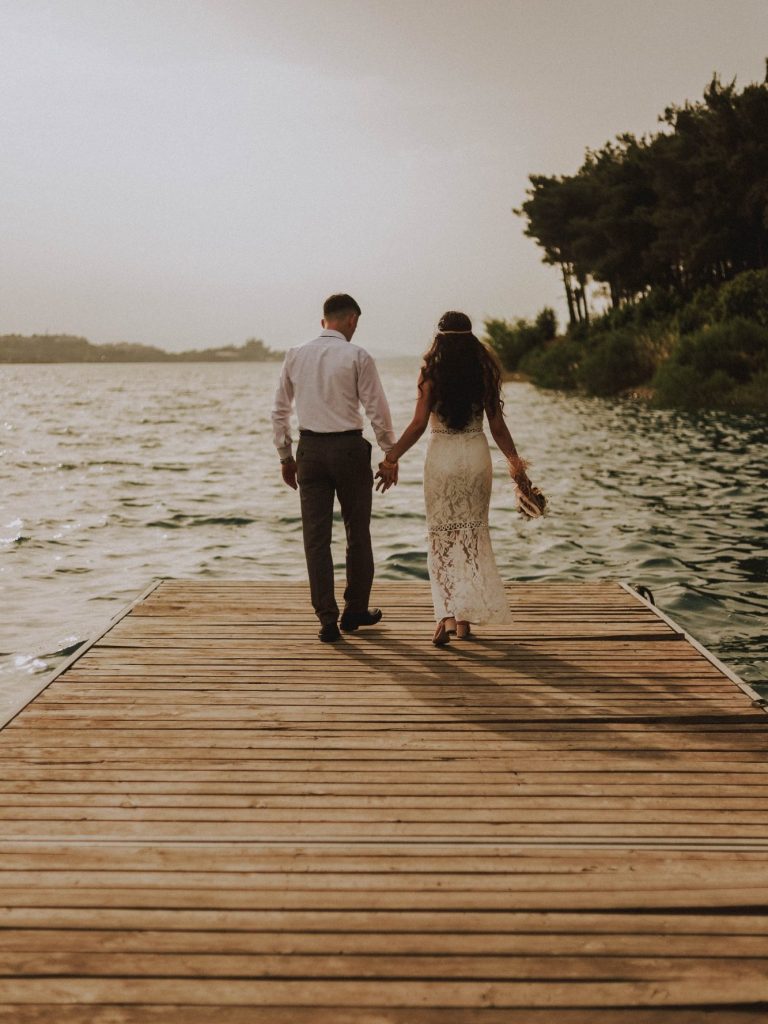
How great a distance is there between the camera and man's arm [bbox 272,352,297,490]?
5656mm

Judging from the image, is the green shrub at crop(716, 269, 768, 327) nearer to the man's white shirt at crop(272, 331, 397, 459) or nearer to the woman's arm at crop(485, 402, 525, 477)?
the woman's arm at crop(485, 402, 525, 477)

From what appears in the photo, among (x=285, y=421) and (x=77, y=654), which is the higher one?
(x=285, y=421)

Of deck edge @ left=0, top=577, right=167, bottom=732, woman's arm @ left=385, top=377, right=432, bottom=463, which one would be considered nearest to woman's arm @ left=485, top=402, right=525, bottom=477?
woman's arm @ left=385, top=377, right=432, bottom=463

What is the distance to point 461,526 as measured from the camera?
5598 mm

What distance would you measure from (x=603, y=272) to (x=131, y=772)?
53.4m

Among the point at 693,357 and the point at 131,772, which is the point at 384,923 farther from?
the point at 693,357

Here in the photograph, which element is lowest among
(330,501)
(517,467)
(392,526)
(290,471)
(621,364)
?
(392,526)

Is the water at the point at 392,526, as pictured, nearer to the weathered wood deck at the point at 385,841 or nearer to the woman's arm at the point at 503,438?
the weathered wood deck at the point at 385,841

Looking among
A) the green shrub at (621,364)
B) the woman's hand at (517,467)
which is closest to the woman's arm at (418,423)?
the woman's hand at (517,467)

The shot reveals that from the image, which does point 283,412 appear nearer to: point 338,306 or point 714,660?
point 338,306

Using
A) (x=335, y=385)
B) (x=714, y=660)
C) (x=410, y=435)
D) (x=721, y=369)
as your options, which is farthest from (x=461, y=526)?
(x=721, y=369)

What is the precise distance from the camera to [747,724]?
434 centimetres

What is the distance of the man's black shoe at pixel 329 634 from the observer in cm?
579

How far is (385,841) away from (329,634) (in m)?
2.64
